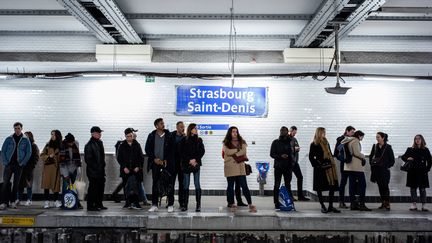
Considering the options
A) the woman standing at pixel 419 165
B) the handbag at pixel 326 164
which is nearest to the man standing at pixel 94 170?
the handbag at pixel 326 164

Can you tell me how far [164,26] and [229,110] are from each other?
11.2ft

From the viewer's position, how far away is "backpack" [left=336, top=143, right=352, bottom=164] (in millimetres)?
8508

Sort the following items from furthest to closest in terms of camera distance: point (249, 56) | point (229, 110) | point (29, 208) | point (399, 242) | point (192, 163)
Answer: point (229, 110) < point (249, 56) < point (29, 208) < point (192, 163) < point (399, 242)

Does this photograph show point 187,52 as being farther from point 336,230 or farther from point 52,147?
point 336,230

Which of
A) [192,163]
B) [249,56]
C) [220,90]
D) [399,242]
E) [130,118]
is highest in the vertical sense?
[249,56]

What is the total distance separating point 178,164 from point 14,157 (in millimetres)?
3562

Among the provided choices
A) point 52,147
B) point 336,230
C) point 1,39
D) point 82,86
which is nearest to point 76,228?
point 52,147

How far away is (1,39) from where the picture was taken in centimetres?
1166

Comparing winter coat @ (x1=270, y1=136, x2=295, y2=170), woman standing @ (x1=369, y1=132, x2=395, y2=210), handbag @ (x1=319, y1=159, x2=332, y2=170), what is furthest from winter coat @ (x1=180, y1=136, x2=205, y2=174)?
woman standing @ (x1=369, y1=132, x2=395, y2=210)

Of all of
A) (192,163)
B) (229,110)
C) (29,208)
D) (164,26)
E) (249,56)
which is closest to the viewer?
(192,163)

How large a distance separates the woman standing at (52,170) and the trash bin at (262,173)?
5708 millimetres

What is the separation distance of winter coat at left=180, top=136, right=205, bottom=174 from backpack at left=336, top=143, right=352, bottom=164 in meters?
3.12

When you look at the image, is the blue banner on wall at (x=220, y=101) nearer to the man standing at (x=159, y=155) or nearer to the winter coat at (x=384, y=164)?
the man standing at (x=159, y=155)

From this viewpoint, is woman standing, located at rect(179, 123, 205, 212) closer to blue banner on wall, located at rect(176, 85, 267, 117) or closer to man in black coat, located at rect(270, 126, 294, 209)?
man in black coat, located at rect(270, 126, 294, 209)
